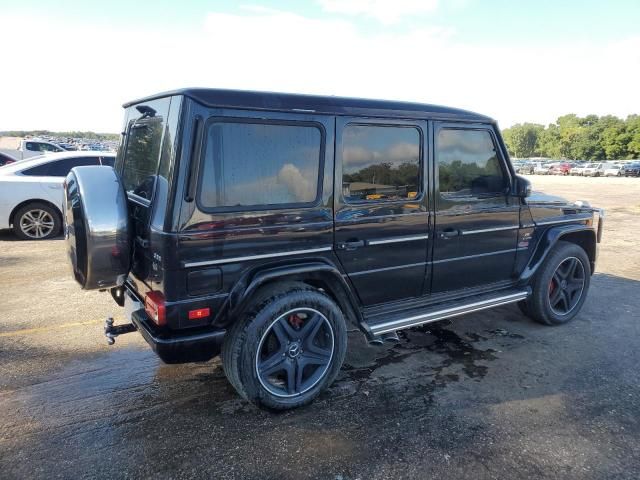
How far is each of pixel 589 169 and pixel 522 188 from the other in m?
48.0

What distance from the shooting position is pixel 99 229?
9.50 feet

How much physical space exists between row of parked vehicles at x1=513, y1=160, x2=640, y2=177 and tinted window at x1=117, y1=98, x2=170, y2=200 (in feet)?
159

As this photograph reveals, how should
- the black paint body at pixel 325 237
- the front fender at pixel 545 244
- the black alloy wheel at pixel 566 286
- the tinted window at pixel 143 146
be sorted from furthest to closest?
the black alloy wheel at pixel 566 286, the front fender at pixel 545 244, the tinted window at pixel 143 146, the black paint body at pixel 325 237

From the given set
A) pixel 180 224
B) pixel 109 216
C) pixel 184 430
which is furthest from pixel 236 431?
pixel 109 216

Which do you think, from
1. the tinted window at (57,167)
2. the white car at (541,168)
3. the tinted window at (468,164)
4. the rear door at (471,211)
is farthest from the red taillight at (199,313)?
the white car at (541,168)

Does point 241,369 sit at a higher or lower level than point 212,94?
lower

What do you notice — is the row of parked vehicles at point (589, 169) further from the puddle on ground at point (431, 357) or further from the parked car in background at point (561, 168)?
the puddle on ground at point (431, 357)

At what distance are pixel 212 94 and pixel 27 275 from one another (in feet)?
16.0

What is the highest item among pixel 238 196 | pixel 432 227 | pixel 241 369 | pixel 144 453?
pixel 238 196

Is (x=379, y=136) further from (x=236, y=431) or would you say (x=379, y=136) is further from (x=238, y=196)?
(x=236, y=431)

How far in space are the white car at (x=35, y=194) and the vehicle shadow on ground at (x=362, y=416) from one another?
488 centimetres

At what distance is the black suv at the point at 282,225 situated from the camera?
9.24ft

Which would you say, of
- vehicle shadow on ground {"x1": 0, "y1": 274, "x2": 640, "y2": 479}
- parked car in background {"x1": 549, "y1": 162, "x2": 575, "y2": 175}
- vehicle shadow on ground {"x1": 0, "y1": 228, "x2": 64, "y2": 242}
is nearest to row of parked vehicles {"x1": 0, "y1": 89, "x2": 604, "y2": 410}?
vehicle shadow on ground {"x1": 0, "y1": 274, "x2": 640, "y2": 479}

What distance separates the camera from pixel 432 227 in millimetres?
3742
